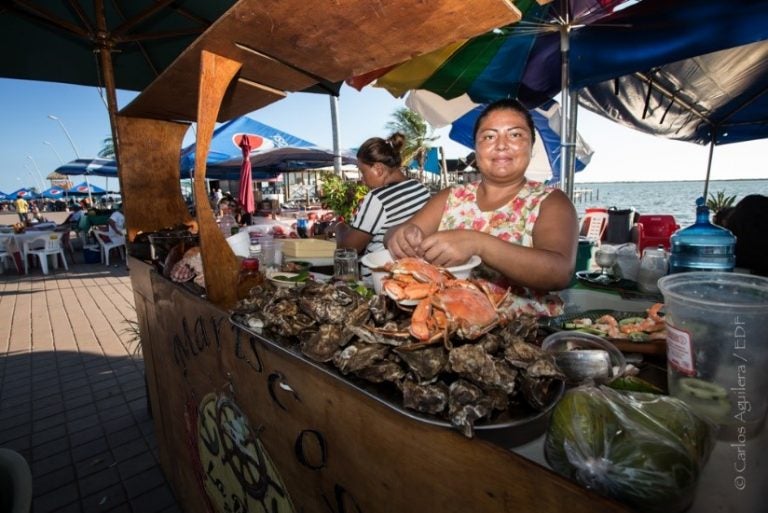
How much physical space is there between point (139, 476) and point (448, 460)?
3463 millimetres

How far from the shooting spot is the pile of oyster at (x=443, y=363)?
77cm

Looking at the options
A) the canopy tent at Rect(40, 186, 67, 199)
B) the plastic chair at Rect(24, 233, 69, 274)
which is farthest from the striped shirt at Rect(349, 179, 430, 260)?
the canopy tent at Rect(40, 186, 67, 199)

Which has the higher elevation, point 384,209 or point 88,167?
point 88,167

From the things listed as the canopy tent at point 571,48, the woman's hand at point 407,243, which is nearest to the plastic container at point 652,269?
the canopy tent at point 571,48

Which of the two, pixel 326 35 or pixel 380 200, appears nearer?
pixel 326 35

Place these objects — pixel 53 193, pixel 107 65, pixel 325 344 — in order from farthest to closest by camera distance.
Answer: pixel 53 193 → pixel 107 65 → pixel 325 344

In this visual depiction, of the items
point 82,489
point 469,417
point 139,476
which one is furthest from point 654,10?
point 82,489

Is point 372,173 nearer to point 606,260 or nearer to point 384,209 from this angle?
point 384,209

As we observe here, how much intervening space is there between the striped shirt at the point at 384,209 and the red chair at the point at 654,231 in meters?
5.12

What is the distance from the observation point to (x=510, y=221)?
1.83 m

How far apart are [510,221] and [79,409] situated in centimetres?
480

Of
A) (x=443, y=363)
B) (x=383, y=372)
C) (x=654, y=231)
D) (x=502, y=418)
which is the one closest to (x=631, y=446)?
(x=502, y=418)

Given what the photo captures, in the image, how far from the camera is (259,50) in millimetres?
1544

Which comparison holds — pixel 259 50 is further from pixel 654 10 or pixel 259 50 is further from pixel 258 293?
pixel 654 10
